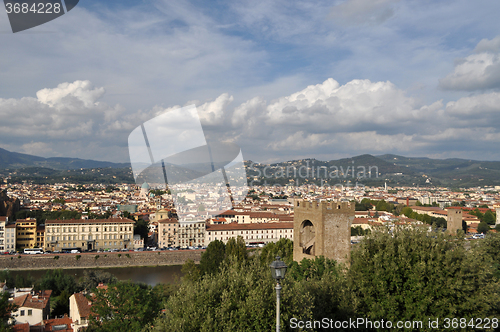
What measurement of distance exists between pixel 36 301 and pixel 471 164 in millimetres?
190882

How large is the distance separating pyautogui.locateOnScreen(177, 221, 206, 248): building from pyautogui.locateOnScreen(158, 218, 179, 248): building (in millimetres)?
334

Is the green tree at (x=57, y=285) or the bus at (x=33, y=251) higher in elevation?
the green tree at (x=57, y=285)

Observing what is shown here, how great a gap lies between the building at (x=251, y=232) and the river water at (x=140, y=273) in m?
6.76

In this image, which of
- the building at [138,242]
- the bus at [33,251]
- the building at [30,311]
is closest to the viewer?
the building at [30,311]

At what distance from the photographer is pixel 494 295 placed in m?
6.36

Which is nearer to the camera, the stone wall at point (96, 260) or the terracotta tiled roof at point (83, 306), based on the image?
the terracotta tiled roof at point (83, 306)

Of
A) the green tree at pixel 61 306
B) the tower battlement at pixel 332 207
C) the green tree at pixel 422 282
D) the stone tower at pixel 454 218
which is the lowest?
the green tree at pixel 61 306

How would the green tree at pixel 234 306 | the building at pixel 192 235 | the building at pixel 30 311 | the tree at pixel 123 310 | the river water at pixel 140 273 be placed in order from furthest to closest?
the building at pixel 192 235, the river water at pixel 140 273, the building at pixel 30 311, the tree at pixel 123 310, the green tree at pixel 234 306

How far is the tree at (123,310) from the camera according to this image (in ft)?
29.7

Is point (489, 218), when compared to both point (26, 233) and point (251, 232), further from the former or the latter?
point (26, 233)

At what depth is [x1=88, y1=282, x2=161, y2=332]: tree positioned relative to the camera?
9.06 meters

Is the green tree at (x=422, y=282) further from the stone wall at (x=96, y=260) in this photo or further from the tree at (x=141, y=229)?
the tree at (x=141, y=229)

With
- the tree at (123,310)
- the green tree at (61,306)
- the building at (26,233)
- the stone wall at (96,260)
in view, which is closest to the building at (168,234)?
the stone wall at (96,260)

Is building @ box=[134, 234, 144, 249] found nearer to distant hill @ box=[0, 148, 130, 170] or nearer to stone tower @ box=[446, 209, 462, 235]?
stone tower @ box=[446, 209, 462, 235]
